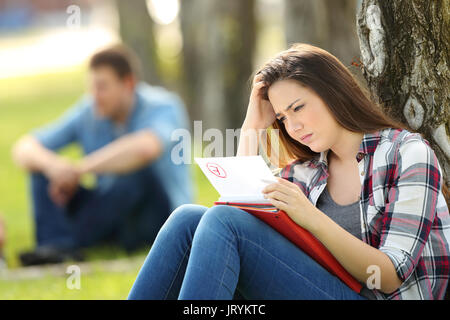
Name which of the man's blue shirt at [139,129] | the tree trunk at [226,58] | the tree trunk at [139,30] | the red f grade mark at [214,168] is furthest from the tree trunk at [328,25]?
the tree trunk at [139,30]

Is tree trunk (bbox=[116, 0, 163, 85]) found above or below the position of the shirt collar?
above

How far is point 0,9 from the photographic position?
4025 cm

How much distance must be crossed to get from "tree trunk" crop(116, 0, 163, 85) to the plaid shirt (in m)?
9.63

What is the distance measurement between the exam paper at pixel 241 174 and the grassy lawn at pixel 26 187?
1857 millimetres

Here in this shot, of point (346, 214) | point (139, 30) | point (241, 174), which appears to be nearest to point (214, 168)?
point (241, 174)

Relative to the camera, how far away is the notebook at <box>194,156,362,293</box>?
267 centimetres

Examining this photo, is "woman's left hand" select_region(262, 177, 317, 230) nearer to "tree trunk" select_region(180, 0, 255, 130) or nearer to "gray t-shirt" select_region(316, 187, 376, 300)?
"gray t-shirt" select_region(316, 187, 376, 300)

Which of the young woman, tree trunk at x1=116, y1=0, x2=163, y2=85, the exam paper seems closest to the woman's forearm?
the young woman

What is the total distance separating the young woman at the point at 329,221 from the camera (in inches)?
102

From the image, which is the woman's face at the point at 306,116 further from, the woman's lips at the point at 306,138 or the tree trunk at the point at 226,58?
the tree trunk at the point at 226,58

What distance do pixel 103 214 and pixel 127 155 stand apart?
0.52 m

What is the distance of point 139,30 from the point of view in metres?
12.1
